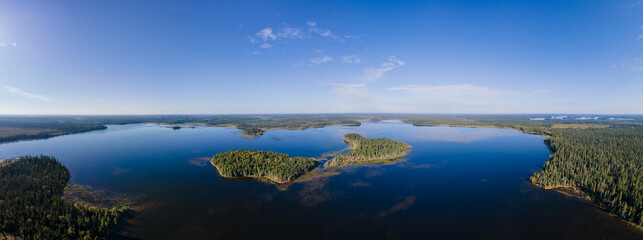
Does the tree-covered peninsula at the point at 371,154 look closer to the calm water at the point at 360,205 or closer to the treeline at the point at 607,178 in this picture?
the calm water at the point at 360,205

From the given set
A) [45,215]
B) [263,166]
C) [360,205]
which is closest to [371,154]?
[360,205]

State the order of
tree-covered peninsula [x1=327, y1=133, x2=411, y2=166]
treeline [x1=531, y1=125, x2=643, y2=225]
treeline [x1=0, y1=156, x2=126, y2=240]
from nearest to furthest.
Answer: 1. treeline [x1=0, y1=156, x2=126, y2=240]
2. treeline [x1=531, y1=125, x2=643, y2=225]
3. tree-covered peninsula [x1=327, y1=133, x2=411, y2=166]

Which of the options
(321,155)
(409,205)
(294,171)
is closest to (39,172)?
(294,171)

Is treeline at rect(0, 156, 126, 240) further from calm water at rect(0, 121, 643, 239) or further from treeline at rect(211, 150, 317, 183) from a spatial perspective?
treeline at rect(211, 150, 317, 183)

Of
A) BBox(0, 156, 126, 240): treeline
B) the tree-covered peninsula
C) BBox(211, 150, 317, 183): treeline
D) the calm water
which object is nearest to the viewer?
BBox(0, 156, 126, 240): treeline

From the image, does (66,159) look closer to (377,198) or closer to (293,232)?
(293,232)

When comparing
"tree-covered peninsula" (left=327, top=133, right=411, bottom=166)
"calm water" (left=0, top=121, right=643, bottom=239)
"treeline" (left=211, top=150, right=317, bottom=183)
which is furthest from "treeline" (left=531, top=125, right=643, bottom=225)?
"treeline" (left=211, top=150, right=317, bottom=183)

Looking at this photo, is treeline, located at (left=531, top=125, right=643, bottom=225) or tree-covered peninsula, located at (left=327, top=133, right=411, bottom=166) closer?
treeline, located at (left=531, top=125, right=643, bottom=225)
